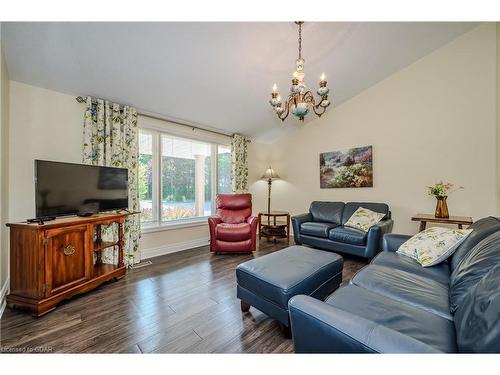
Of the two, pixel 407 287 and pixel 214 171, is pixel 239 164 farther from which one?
pixel 407 287

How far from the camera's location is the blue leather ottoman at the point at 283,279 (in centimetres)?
147

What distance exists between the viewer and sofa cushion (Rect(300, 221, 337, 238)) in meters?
3.38

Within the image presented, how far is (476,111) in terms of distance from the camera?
2939 mm

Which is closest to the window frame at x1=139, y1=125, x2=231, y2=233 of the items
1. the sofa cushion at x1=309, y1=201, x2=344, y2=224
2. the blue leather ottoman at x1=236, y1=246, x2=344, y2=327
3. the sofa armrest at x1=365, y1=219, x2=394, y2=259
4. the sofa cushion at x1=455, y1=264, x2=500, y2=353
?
the blue leather ottoman at x1=236, y1=246, x2=344, y2=327

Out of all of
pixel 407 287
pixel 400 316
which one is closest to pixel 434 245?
pixel 407 287

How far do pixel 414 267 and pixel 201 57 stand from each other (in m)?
2.94

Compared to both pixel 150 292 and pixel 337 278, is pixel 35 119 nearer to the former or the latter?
pixel 150 292

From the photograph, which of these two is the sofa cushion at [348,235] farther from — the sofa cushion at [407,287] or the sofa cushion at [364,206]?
the sofa cushion at [407,287]

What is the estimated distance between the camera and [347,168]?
4.05 meters

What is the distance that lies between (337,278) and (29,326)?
8.28 feet

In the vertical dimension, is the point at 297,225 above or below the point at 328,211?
below

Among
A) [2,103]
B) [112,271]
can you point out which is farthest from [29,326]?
[2,103]
